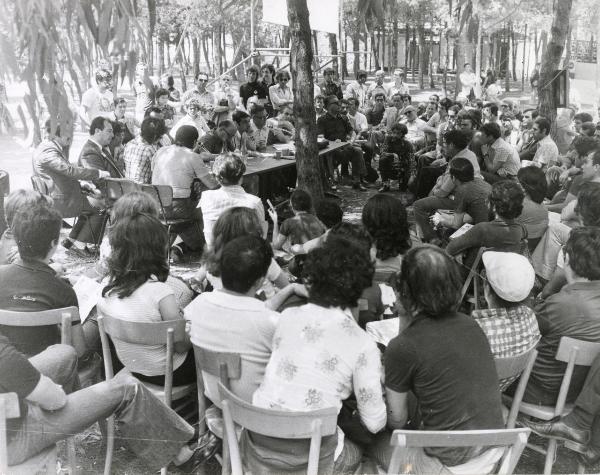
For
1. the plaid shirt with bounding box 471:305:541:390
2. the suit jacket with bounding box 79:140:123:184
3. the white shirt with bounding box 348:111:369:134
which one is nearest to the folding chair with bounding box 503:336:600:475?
the plaid shirt with bounding box 471:305:541:390

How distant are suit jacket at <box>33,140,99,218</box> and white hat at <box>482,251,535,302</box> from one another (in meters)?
Result: 4.59

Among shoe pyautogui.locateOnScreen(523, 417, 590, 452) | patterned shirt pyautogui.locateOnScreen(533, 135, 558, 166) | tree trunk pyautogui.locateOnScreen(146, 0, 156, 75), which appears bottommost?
shoe pyautogui.locateOnScreen(523, 417, 590, 452)

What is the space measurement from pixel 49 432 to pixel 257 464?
0.77 m

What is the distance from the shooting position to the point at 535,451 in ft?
11.4

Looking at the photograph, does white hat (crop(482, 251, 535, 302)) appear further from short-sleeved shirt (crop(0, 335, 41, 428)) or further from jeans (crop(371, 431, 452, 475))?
short-sleeved shirt (crop(0, 335, 41, 428))

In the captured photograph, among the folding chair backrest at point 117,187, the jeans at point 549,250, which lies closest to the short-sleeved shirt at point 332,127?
the folding chair backrest at point 117,187

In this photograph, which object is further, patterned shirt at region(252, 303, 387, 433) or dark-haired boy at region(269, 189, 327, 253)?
dark-haired boy at region(269, 189, 327, 253)

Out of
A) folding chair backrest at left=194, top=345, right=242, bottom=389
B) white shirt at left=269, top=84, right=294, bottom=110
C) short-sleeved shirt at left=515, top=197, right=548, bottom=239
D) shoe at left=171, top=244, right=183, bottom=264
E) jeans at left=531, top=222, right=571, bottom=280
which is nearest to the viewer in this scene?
folding chair backrest at left=194, top=345, right=242, bottom=389

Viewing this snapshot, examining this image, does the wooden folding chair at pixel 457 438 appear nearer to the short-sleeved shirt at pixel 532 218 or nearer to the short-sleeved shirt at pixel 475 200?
the short-sleeved shirt at pixel 532 218

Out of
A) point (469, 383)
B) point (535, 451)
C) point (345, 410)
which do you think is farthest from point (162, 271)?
point (535, 451)

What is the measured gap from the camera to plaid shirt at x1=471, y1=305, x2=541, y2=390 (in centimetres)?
296

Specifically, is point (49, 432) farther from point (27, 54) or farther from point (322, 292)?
point (27, 54)

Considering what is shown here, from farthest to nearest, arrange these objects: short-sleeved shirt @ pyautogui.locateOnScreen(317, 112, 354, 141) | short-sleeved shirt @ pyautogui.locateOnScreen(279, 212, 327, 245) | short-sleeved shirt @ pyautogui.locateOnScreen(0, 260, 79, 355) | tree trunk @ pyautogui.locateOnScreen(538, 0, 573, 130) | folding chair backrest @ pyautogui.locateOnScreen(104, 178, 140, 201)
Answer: short-sleeved shirt @ pyautogui.locateOnScreen(317, 112, 354, 141), tree trunk @ pyautogui.locateOnScreen(538, 0, 573, 130), folding chair backrest @ pyautogui.locateOnScreen(104, 178, 140, 201), short-sleeved shirt @ pyautogui.locateOnScreen(279, 212, 327, 245), short-sleeved shirt @ pyautogui.locateOnScreen(0, 260, 79, 355)

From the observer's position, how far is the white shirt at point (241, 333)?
273cm
